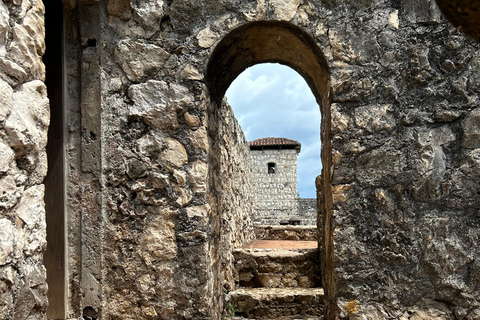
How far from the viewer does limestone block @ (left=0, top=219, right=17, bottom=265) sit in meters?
1.52

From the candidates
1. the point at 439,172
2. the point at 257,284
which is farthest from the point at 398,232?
the point at 257,284

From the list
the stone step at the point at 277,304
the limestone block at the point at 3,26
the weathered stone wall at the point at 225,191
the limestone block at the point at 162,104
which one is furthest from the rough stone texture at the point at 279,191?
the limestone block at the point at 3,26

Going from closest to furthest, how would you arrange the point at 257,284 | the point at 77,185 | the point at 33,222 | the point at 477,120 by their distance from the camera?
the point at 33,222 → the point at 477,120 → the point at 77,185 → the point at 257,284

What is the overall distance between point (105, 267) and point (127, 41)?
5.35ft

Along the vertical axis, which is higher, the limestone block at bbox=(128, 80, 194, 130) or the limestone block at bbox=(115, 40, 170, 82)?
the limestone block at bbox=(115, 40, 170, 82)

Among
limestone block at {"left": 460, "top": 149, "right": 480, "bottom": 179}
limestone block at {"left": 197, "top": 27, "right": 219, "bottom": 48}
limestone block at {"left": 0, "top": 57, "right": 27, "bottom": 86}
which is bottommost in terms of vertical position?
limestone block at {"left": 460, "top": 149, "right": 480, "bottom": 179}

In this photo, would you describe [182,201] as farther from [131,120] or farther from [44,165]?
[44,165]

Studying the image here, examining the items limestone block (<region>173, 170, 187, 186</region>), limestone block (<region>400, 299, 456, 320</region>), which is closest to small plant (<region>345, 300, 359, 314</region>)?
limestone block (<region>400, 299, 456, 320</region>)

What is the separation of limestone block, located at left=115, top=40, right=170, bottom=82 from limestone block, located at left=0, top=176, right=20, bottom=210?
1.33m

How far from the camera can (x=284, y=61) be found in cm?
340

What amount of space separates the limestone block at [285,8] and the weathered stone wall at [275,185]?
42.1ft

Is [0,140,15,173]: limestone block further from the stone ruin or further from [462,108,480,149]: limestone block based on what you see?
[462,108,480,149]: limestone block

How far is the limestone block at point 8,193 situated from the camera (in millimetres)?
1550

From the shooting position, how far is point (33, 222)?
175cm
